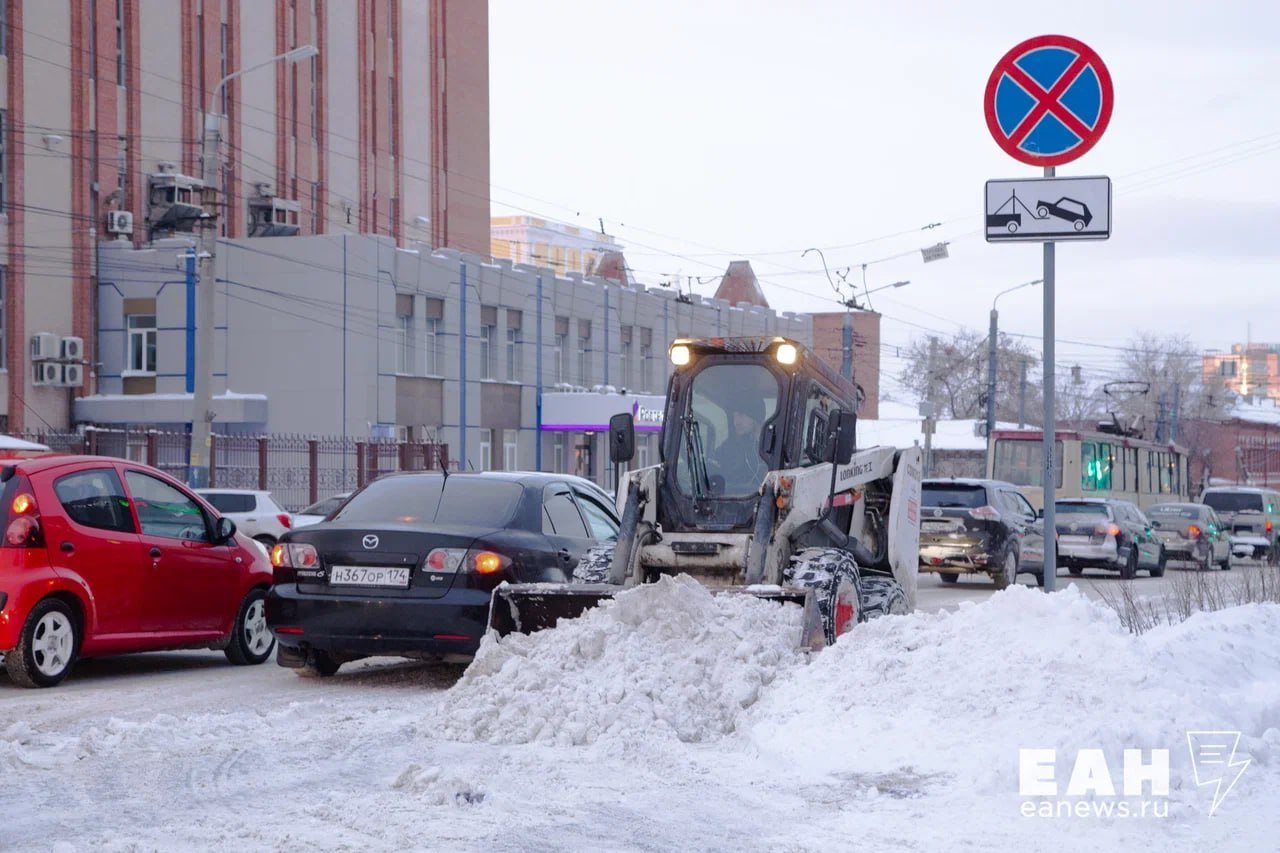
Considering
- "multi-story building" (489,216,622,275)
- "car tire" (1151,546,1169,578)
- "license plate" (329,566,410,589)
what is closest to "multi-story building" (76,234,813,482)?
"car tire" (1151,546,1169,578)

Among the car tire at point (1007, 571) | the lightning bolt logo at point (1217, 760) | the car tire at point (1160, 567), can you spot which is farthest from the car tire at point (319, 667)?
the car tire at point (1160, 567)

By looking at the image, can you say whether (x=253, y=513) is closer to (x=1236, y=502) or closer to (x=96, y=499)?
(x=96, y=499)

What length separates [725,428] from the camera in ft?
35.5

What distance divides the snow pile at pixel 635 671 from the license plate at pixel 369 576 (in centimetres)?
145

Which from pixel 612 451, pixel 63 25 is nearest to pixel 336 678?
pixel 612 451

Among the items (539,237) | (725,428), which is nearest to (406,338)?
(725,428)

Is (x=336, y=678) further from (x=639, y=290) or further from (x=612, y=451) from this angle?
(x=639, y=290)

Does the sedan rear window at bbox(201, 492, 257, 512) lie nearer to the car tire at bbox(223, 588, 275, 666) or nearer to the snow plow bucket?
the car tire at bbox(223, 588, 275, 666)

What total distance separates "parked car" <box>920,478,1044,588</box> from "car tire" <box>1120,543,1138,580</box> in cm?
404

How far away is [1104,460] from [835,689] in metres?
33.3

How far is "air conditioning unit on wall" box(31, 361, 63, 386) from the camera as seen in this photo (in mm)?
39188

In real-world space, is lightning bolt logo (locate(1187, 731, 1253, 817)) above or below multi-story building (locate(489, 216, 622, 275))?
below

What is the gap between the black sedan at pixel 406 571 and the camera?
393 inches

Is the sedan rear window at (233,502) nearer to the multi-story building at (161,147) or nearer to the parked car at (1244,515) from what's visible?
the multi-story building at (161,147)
